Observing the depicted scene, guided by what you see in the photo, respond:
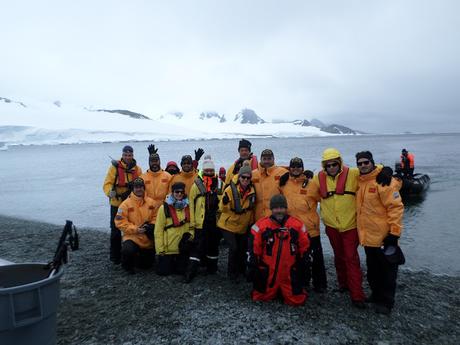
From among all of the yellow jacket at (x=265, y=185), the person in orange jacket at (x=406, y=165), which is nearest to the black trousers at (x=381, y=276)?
the yellow jacket at (x=265, y=185)

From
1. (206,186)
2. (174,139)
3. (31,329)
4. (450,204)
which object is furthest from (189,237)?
(174,139)

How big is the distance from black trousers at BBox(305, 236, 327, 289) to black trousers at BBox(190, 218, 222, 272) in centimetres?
159

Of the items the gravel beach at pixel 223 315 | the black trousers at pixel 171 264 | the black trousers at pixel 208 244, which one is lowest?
the gravel beach at pixel 223 315

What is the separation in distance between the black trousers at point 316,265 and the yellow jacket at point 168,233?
1919mm

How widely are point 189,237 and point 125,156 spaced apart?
1920 millimetres

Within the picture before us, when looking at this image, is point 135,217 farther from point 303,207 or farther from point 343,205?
point 343,205

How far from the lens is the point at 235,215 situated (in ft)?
17.7

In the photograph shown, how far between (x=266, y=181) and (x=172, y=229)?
1.70 m

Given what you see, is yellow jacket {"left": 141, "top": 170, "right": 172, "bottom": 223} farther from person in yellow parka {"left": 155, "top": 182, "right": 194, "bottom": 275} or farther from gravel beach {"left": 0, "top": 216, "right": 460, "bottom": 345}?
gravel beach {"left": 0, "top": 216, "right": 460, "bottom": 345}

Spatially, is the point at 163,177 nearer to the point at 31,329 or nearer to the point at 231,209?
the point at 231,209

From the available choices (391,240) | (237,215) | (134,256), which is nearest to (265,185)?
(237,215)

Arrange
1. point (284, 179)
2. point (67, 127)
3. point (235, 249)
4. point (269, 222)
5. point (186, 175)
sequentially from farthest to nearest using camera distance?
point (67, 127)
point (186, 175)
point (235, 249)
point (284, 179)
point (269, 222)

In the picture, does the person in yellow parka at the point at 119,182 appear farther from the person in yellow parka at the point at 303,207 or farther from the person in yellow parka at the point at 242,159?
the person in yellow parka at the point at 303,207

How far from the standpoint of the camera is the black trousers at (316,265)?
16.4ft
